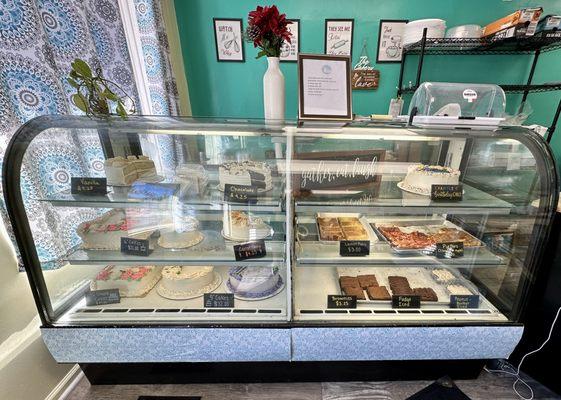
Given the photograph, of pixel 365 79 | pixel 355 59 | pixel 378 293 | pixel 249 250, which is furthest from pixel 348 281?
pixel 355 59

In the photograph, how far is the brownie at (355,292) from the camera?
5.65 feet

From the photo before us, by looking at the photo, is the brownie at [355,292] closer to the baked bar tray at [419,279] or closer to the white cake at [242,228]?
the baked bar tray at [419,279]

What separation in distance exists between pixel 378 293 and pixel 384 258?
301 millimetres

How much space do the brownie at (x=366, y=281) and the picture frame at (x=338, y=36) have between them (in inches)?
113

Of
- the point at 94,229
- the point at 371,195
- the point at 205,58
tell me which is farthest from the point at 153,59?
the point at 371,195

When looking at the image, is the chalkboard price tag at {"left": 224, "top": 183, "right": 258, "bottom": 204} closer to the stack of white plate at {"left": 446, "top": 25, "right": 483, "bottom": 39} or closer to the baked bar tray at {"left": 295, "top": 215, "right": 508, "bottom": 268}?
the baked bar tray at {"left": 295, "top": 215, "right": 508, "bottom": 268}

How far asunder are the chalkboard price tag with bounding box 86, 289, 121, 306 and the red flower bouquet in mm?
1878

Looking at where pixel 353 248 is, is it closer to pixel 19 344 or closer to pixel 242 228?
pixel 242 228

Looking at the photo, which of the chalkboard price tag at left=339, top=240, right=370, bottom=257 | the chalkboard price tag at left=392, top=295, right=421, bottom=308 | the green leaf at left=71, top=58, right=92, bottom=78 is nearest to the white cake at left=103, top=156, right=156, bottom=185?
the green leaf at left=71, top=58, right=92, bottom=78

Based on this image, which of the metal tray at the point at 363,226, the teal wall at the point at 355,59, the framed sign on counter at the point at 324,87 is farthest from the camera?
the teal wall at the point at 355,59

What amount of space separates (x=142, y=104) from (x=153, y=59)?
0.57 metres

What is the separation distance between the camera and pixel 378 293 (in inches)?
68.2

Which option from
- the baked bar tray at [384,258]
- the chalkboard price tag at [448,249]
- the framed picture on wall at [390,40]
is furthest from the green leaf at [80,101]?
the framed picture on wall at [390,40]

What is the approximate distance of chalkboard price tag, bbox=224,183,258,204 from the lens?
1.53 meters
